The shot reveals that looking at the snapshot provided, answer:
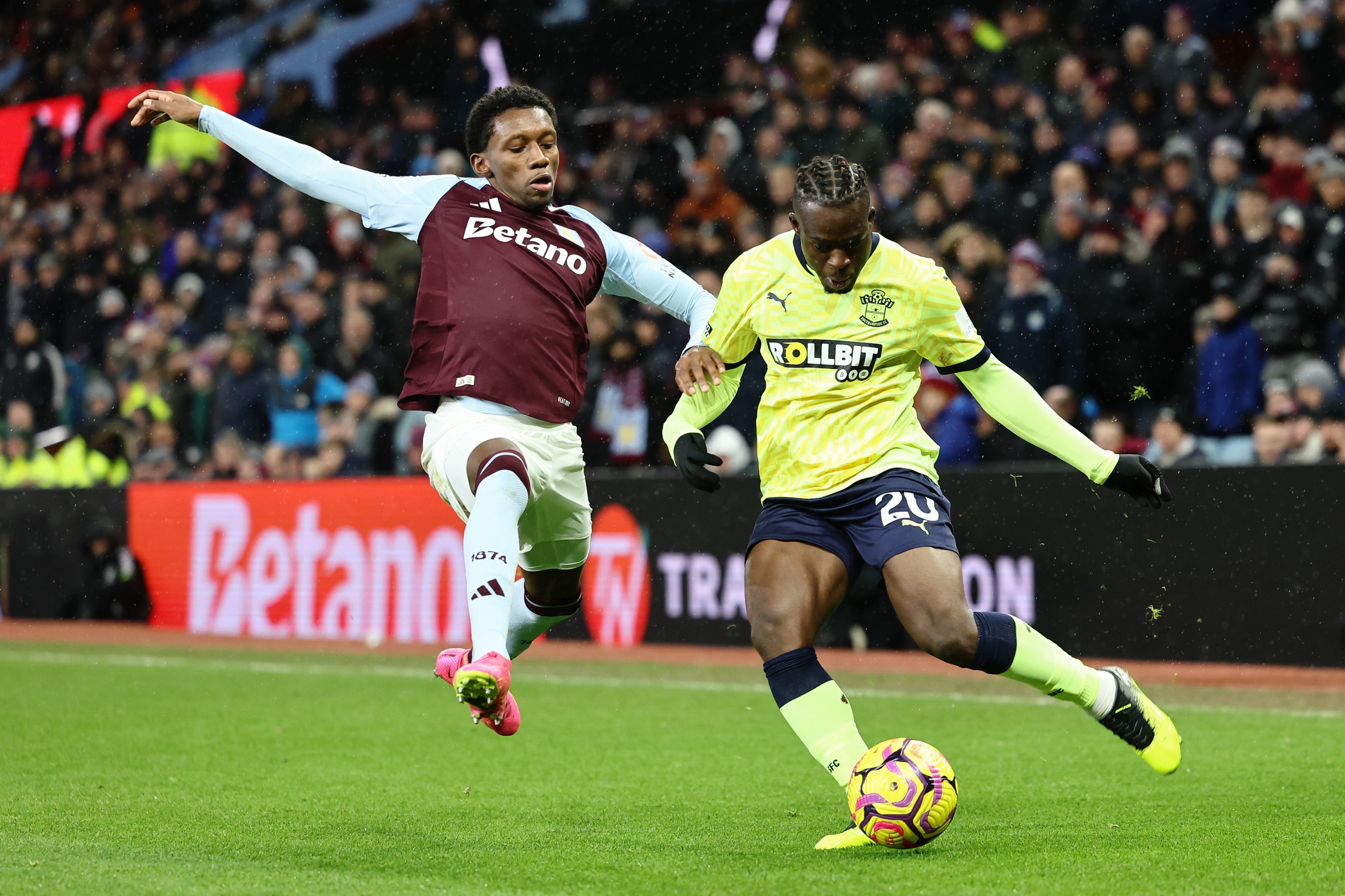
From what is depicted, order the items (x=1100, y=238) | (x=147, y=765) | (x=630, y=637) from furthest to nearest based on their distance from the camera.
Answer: (x=630, y=637)
(x=1100, y=238)
(x=147, y=765)

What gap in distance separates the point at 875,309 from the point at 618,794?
207 centimetres

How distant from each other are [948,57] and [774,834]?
9.54 meters

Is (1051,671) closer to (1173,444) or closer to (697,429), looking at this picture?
(697,429)

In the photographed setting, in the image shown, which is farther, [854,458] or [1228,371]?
[1228,371]

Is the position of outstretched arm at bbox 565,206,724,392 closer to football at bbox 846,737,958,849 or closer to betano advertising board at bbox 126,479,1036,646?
football at bbox 846,737,958,849

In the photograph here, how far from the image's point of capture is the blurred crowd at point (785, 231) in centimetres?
1012

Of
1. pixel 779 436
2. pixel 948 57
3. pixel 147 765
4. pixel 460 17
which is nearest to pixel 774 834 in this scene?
pixel 779 436

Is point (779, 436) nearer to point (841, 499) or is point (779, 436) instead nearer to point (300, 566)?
point (841, 499)

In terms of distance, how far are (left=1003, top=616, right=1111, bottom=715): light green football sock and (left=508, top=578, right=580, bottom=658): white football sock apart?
1785 millimetres

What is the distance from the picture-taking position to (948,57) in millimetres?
13219

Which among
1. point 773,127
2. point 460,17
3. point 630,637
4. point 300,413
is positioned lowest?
point 630,637

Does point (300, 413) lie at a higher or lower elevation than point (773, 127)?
lower

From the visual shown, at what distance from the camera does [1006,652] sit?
4777 millimetres

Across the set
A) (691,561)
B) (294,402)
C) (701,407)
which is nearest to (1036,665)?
(701,407)
